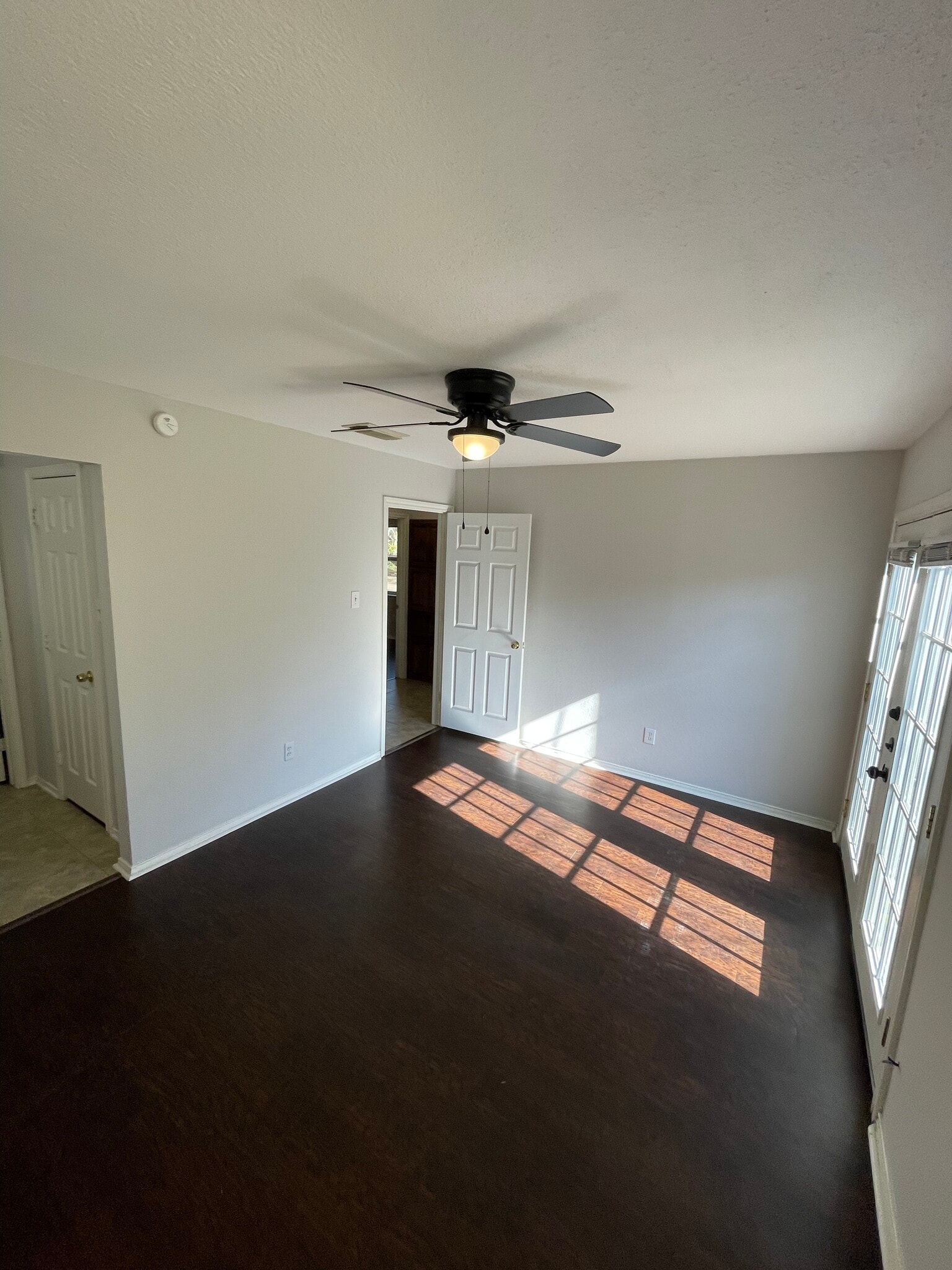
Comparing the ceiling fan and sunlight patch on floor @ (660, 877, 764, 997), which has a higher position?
the ceiling fan

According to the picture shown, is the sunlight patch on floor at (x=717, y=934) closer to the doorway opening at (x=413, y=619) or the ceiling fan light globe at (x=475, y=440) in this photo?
the ceiling fan light globe at (x=475, y=440)

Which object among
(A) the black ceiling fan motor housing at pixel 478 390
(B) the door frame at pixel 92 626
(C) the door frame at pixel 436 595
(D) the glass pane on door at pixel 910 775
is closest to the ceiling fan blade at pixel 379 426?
(A) the black ceiling fan motor housing at pixel 478 390

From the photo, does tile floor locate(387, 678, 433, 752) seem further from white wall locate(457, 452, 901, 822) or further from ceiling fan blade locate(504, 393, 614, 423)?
ceiling fan blade locate(504, 393, 614, 423)

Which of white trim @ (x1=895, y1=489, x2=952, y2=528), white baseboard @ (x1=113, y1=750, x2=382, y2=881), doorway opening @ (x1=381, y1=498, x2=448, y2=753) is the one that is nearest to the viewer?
white trim @ (x1=895, y1=489, x2=952, y2=528)

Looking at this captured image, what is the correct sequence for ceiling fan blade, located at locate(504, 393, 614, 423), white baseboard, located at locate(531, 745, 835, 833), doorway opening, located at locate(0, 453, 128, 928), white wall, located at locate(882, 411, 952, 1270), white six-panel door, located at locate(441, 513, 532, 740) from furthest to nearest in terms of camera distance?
1. white six-panel door, located at locate(441, 513, 532, 740)
2. white baseboard, located at locate(531, 745, 835, 833)
3. doorway opening, located at locate(0, 453, 128, 928)
4. ceiling fan blade, located at locate(504, 393, 614, 423)
5. white wall, located at locate(882, 411, 952, 1270)

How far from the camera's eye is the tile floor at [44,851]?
254cm

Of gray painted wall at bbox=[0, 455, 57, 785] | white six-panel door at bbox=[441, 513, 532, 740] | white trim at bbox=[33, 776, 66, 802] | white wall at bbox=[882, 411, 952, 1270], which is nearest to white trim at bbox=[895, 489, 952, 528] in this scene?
white wall at bbox=[882, 411, 952, 1270]

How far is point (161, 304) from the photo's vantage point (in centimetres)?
153

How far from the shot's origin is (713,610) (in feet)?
12.1

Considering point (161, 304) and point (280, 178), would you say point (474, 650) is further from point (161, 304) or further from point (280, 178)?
point (280, 178)

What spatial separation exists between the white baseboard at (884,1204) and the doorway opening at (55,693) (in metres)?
3.27

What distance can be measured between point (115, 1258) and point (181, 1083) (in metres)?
0.43

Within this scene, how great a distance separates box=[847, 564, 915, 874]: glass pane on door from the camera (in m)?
2.55

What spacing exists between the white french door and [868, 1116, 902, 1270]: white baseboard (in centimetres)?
14
